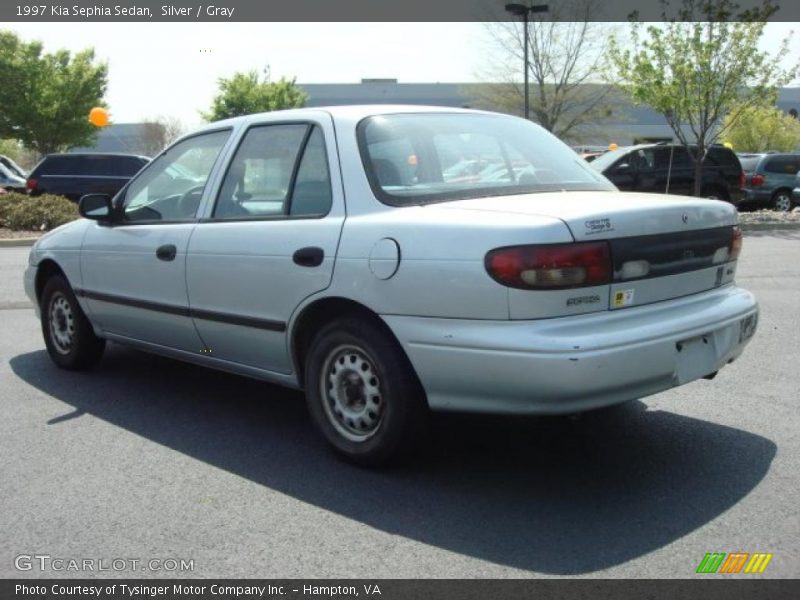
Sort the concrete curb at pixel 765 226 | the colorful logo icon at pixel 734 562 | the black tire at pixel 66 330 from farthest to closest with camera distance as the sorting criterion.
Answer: the concrete curb at pixel 765 226 < the black tire at pixel 66 330 < the colorful logo icon at pixel 734 562

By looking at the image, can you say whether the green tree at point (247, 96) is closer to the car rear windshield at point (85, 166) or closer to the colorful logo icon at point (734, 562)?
the car rear windshield at point (85, 166)

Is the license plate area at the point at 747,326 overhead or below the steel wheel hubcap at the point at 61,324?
overhead

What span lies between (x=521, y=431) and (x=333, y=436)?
1.08 meters

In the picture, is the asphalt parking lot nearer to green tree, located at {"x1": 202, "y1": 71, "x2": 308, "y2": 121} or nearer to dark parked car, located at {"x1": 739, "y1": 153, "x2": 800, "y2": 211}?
dark parked car, located at {"x1": 739, "y1": 153, "x2": 800, "y2": 211}

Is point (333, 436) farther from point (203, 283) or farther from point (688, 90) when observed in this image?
point (688, 90)

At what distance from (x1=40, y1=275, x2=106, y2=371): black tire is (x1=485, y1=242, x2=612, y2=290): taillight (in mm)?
3543

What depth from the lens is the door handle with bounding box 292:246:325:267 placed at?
411cm

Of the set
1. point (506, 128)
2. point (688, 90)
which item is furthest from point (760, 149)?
point (506, 128)

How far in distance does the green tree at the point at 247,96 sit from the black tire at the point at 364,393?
4543 cm

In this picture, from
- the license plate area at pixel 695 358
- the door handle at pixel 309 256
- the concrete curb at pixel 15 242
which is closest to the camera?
the license plate area at pixel 695 358

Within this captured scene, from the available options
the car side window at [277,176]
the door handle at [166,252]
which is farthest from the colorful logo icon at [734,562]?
the door handle at [166,252]

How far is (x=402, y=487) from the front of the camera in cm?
392

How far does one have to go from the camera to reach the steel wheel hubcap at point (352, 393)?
4.01 meters

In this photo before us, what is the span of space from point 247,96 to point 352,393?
46794 mm
